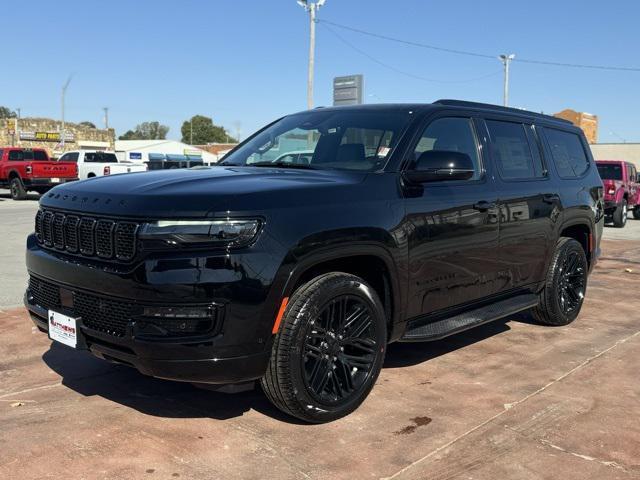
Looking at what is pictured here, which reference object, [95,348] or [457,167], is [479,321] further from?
[95,348]

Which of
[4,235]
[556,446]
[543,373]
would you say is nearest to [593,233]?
[543,373]

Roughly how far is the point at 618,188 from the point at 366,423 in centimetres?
1651

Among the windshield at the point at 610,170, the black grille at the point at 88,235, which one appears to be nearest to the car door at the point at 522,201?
the black grille at the point at 88,235

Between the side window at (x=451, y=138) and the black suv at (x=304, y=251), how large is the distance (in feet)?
0.05

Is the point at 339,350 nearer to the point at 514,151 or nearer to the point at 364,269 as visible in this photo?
the point at 364,269

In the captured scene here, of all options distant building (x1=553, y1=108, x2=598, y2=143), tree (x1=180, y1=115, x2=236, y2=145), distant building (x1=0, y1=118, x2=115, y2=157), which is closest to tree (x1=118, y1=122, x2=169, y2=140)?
tree (x1=180, y1=115, x2=236, y2=145)

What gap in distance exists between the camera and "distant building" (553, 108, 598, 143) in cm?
5419

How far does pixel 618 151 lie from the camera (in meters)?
56.9

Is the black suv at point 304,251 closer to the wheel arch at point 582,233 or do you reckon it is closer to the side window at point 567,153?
the side window at point 567,153

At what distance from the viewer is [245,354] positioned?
3283mm

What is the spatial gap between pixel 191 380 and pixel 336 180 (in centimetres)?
142

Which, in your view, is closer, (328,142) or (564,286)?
(328,142)

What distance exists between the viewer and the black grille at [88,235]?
3.29 metres

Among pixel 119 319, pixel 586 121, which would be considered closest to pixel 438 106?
pixel 119 319
